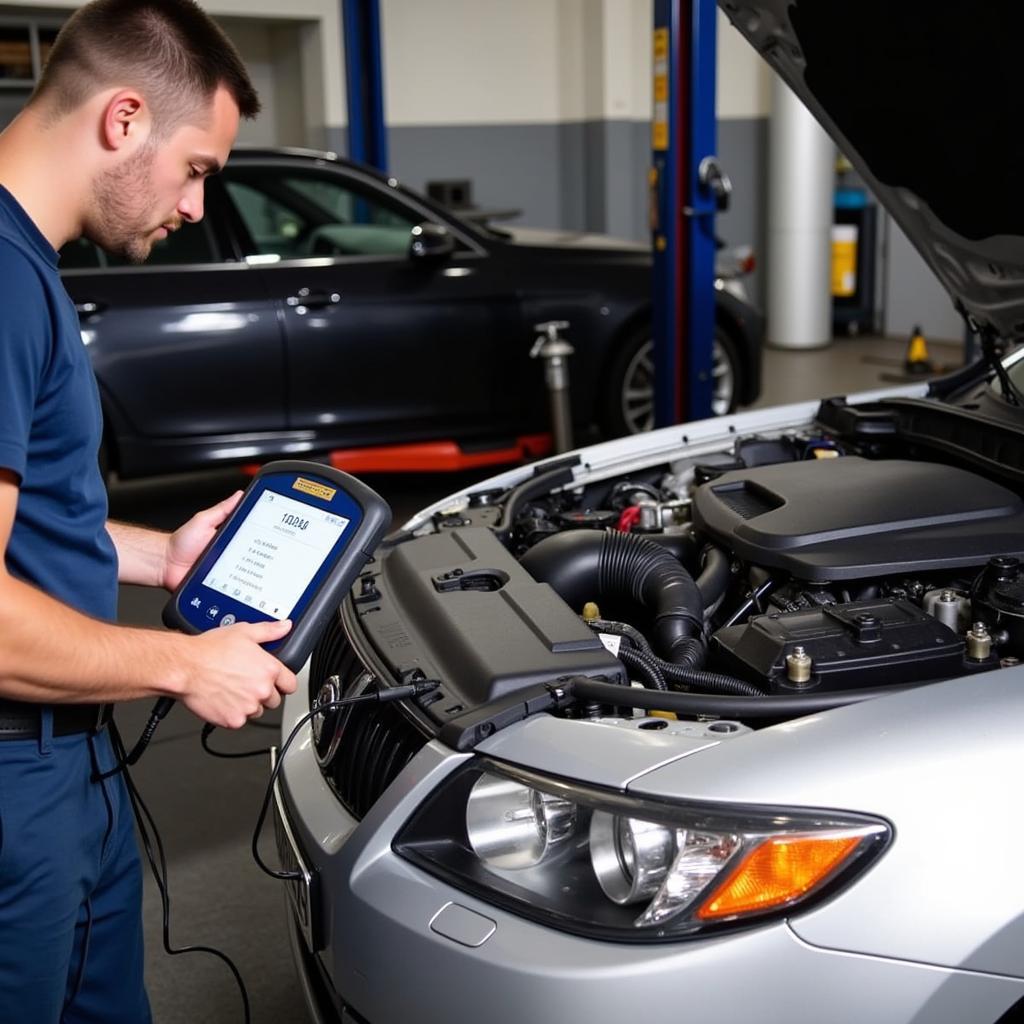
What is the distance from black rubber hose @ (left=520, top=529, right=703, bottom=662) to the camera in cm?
212

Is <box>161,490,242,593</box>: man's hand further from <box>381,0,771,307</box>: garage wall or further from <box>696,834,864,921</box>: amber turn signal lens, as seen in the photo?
<box>381,0,771,307</box>: garage wall

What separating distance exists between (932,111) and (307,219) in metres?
3.74

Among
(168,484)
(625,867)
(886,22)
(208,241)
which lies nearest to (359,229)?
(208,241)

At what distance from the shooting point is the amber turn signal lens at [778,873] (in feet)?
4.62

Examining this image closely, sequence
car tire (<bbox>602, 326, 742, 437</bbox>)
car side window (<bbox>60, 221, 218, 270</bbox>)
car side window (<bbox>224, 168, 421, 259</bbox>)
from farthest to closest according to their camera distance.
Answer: car tire (<bbox>602, 326, 742, 437</bbox>) < car side window (<bbox>224, 168, 421, 259</bbox>) < car side window (<bbox>60, 221, 218, 270</bbox>)

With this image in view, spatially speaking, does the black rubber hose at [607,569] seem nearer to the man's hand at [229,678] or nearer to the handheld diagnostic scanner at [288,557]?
the handheld diagnostic scanner at [288,557]

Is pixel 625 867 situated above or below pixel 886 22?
below

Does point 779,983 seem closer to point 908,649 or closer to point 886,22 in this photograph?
point 908,649

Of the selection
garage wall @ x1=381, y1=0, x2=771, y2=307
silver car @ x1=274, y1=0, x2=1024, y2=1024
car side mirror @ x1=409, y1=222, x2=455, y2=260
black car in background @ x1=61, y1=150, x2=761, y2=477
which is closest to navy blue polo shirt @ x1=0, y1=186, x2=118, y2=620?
silver car @ x1=274, y1=0, x2=1024, y2=1024

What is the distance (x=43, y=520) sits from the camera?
4.85ft

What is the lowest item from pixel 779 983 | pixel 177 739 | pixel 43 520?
pixel 177 739

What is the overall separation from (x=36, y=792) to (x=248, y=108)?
A: 902 mm

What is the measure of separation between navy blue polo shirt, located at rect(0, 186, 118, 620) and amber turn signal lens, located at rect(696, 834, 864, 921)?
2.73ft

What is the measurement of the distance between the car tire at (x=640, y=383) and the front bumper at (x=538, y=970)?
4.15 metres
